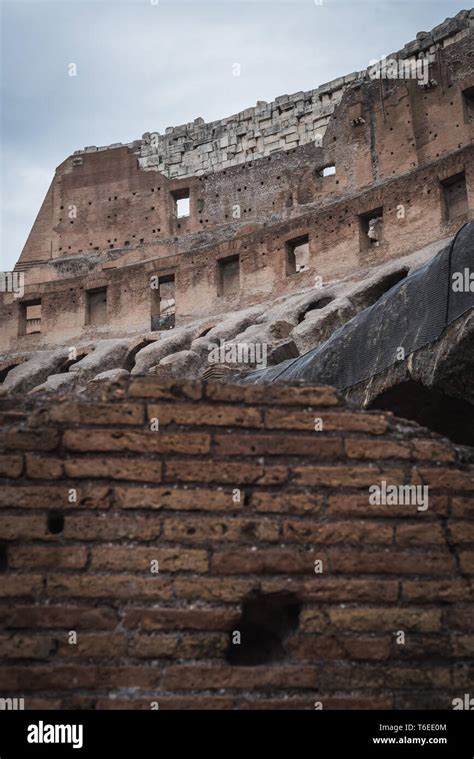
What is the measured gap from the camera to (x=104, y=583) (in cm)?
352

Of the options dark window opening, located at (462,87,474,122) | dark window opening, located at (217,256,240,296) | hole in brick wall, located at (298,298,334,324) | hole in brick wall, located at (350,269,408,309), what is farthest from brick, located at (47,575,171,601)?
dark window opening, located at (462,87,474,122)

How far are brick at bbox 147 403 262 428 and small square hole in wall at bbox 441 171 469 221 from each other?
55.6 ft

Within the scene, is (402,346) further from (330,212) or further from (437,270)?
(330,212)

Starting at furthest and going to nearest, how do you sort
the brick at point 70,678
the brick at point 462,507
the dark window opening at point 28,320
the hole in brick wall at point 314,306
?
the dark window opening at point 28,320 → the hole in brick wall at point 314,306 → the brick at point 462,507 → the brick at point 70,678

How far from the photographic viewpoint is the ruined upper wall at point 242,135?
1443 inches

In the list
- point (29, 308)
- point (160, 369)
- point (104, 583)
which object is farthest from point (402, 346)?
point (29, 308)

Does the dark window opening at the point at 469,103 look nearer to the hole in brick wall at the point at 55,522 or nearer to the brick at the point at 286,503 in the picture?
the brick at the point at 286,503

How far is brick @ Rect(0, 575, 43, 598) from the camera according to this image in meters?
3.48

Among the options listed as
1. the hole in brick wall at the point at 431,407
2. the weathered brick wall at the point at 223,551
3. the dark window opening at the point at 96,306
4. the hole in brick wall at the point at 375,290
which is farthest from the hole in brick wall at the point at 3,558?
the dark window opening at the point at 96,306

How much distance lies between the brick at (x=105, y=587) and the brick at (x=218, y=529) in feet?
0.68

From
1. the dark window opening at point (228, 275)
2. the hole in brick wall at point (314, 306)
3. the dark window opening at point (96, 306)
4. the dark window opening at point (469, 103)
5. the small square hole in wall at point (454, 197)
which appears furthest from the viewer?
the dark window opening at point (469, 103)

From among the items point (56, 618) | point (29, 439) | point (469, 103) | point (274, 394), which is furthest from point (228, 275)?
point (56, 618)

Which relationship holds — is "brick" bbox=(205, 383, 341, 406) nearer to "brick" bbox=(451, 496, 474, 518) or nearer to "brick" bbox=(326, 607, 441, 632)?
"brick" bbox=(451, 496, 474, 518)
